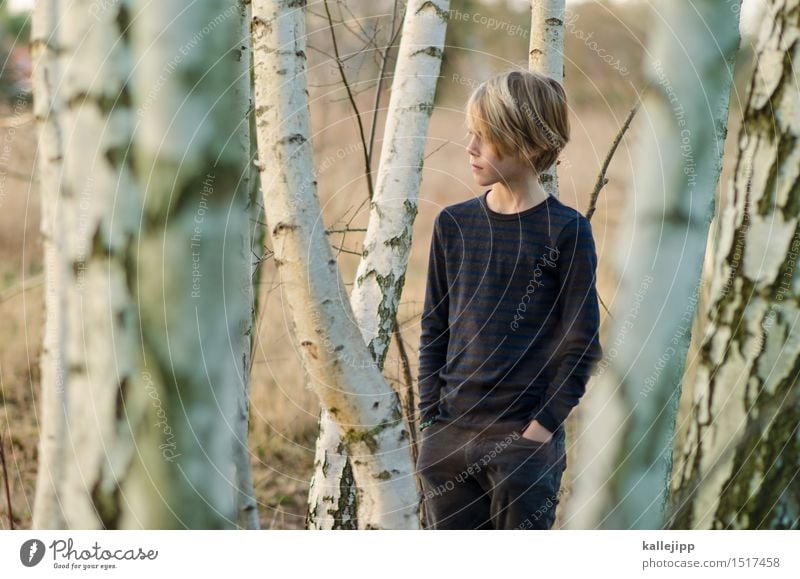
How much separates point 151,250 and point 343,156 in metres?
2.16

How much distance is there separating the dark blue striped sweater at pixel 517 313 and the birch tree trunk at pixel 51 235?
841mm

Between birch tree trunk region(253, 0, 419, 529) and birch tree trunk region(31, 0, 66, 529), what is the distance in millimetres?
453

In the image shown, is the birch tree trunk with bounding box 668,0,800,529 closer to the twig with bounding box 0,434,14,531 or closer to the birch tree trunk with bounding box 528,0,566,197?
the birch tree trunk with bounding box 528,0,566,197

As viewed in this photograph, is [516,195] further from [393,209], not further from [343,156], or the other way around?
[343,156]

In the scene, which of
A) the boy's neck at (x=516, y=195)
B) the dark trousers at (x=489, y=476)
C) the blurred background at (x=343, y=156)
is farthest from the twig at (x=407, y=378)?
the boy's neck at (x=516, y=195)

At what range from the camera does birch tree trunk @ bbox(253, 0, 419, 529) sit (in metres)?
1.92

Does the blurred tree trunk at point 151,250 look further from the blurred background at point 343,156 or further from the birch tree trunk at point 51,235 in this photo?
the blurred background at point 343,156

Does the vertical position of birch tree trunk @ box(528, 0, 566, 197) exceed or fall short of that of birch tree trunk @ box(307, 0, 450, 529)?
it exceeds it

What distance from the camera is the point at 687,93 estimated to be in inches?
93.4

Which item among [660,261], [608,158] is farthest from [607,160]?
[660,261]

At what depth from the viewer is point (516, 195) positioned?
81.2 inches

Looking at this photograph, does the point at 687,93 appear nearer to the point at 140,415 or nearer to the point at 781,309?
the point at 781,309

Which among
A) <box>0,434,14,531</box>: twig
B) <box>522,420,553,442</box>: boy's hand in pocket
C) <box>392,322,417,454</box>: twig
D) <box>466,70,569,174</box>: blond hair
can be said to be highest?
<box>466,70,569,174</box>: blond hair
